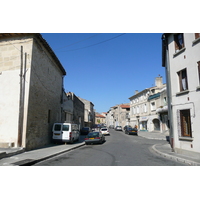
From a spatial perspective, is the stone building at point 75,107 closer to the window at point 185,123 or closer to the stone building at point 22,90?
the stone building at point 22,90

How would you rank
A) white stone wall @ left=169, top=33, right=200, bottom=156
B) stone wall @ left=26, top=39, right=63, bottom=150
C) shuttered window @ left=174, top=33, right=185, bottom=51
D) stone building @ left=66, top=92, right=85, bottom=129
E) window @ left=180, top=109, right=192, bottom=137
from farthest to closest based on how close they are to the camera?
Result: stone building @ left=66, top=92, right=85, bottom=129
stone wall @ left=26, top=39, right=63, bottom=150
shuttered window @ left=174, top=33, right=185, bottom=51
window @ left=180, top=109, right=192, bottom=137
white stone wall @ left=169, top=33, right=200, bottom=156

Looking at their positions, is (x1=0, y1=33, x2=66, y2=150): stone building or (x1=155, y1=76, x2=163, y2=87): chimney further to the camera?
(x1=155, y1=76, x2=163, y2=87): chimney

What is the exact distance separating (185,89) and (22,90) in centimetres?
1077

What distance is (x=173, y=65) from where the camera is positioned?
11781 mm

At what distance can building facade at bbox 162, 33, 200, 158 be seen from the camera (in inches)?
379

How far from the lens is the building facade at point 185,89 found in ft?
31.6

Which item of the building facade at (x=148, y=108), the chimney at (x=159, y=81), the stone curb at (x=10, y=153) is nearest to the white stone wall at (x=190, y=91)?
the stone curb at (x=10, y=153)

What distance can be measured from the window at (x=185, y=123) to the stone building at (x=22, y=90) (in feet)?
33.6

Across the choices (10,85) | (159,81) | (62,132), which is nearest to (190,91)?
(62,132)

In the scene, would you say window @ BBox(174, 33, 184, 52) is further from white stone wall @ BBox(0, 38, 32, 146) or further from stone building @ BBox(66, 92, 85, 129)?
stone building @ BBox(66, 92, 85, 129)

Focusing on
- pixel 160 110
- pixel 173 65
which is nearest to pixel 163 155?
pixel 173 65

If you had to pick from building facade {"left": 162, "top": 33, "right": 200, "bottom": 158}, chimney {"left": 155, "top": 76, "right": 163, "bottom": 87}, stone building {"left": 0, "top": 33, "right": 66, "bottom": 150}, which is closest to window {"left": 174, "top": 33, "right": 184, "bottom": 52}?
building facade {"left": 162, "top": 33, "right": 200, "bottom": 158}

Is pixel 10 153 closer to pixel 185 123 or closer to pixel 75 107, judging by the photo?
pixel 185 123

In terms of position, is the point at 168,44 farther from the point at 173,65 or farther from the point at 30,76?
the point at 30,76
